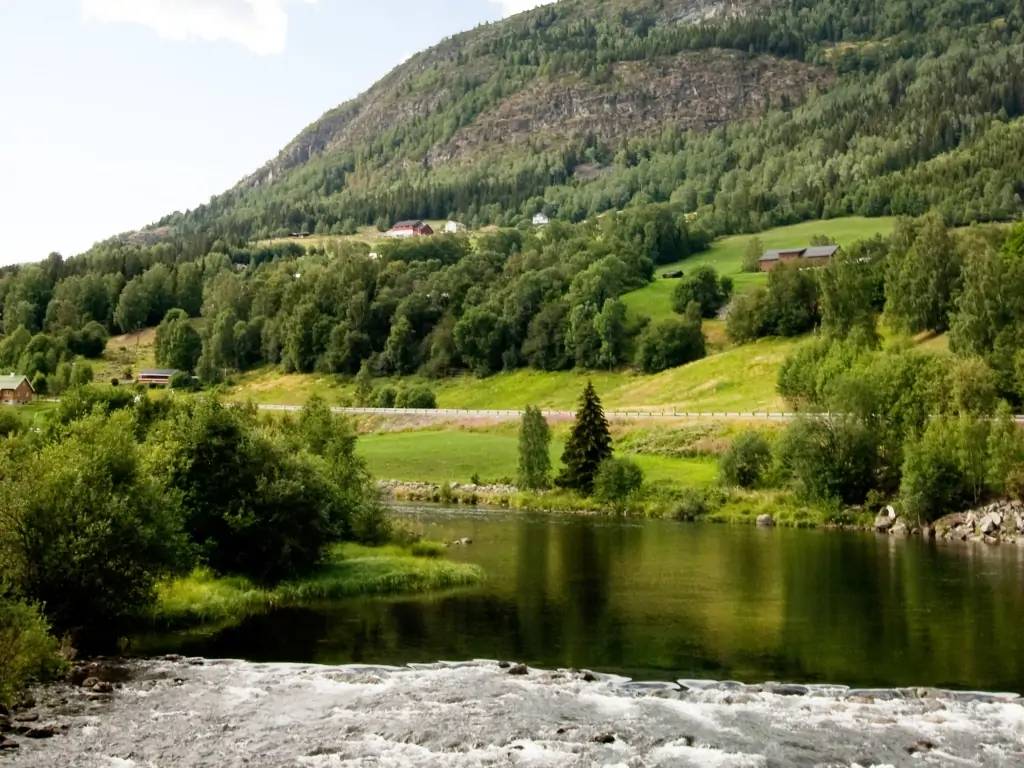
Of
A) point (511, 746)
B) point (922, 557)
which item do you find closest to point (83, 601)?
point (511, 746)

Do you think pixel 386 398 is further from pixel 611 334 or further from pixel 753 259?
pixel 753 259

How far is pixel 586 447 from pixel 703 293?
251 ft

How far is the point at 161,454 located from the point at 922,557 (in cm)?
4607

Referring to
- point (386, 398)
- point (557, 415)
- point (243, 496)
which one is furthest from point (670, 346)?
point (243, 496)

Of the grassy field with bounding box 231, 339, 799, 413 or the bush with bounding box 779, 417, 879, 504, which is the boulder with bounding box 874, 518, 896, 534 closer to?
the bush with bounding box 779, 417, 879, 504

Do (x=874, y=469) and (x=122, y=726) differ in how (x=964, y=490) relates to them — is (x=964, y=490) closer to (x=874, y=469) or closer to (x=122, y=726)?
(x=874, y=469)

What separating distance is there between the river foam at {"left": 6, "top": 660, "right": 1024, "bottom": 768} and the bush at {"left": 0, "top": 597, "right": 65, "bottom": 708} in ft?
3.73

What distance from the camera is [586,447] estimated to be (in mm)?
100125

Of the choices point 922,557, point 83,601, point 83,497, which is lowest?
point 922,557

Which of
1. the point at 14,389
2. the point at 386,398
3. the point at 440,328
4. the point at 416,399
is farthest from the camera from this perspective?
the point at 440,328

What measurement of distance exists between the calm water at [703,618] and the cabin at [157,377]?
12279 centimetres

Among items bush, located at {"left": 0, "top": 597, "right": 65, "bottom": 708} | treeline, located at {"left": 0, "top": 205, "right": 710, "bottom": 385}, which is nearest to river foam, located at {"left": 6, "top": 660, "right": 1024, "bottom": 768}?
bush, located at {"left": 0, "top": 597, "right": 65, "bottom": 708}

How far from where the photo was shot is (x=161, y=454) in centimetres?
4956

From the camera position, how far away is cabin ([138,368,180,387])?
Answer: 180875 millimetres
